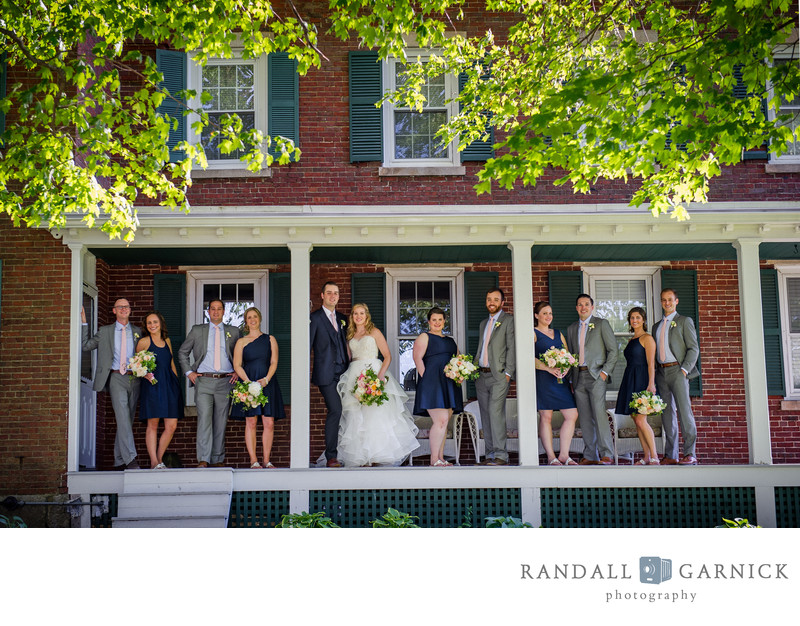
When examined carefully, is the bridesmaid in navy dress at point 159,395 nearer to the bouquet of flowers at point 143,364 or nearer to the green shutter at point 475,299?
the bouquet of flowers at point 143,364

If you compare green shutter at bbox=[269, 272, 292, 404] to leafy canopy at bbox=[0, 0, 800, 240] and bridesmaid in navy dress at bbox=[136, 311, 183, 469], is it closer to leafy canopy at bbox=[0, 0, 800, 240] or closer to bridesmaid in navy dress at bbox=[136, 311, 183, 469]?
bridesmaid in navy dress at bbox=[136, 311, 183, 469]

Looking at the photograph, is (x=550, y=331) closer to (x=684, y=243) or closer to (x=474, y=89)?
(x=684, y=243)

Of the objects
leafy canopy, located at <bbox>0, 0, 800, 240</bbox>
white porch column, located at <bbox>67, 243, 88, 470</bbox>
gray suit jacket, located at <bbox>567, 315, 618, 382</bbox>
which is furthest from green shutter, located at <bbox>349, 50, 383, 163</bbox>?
white porch column, located at <bbox>67, 243, 88, 470</bbox>

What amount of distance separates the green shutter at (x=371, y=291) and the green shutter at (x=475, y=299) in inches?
38.2

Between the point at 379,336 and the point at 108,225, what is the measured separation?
2.89m

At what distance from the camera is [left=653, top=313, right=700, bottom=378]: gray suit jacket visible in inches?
431

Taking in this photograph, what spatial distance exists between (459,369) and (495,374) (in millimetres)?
464

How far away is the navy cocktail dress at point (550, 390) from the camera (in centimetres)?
1090

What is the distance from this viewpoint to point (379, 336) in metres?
11.0

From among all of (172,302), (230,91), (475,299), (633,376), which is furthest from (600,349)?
(230,91)

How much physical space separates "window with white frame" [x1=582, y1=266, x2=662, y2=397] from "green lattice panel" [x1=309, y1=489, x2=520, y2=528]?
3173 millimetres

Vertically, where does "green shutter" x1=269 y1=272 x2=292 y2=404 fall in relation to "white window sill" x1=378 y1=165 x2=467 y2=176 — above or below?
below

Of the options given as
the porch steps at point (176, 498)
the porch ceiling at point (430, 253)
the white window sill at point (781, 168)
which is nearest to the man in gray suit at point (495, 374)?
the porch ceiling at point (430, 253)

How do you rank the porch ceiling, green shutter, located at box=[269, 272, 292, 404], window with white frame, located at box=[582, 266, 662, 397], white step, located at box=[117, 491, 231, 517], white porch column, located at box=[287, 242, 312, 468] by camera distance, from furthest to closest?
window with white frame, located at box=[582, 266, 662, 397] → green shutter, located at box=[269, 272, 292, 404] → the porch ceiling → white porch column, located at box=[287, 242, 312, 468] → white step, located at box=[117, 491, 231, 517]
